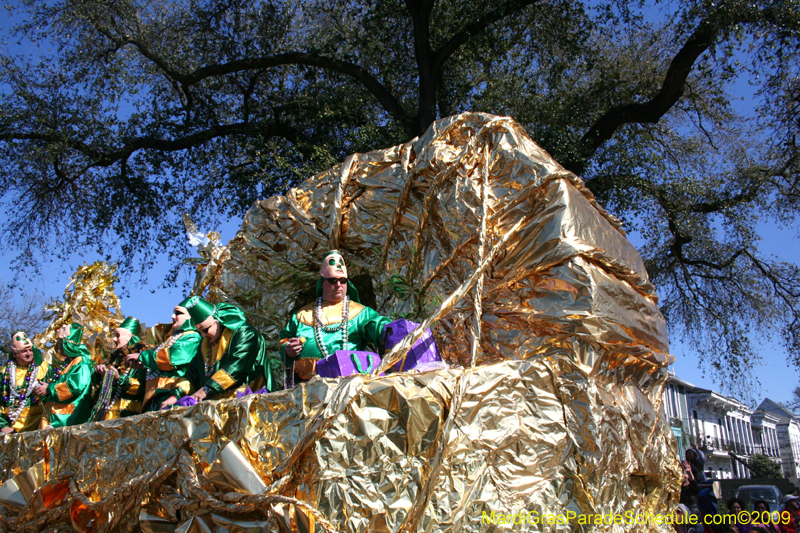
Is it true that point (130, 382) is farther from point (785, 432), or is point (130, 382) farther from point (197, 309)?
point (785, 432)

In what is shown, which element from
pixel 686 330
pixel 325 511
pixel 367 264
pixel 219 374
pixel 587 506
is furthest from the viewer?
pixel 686 330

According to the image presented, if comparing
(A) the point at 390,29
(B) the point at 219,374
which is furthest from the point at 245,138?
(B) the point at 219,374

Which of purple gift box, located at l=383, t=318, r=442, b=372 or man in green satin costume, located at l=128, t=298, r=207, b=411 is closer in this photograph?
purple gift box, located at l=383, t=318, r=442, b=372

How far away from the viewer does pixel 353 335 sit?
3990mm

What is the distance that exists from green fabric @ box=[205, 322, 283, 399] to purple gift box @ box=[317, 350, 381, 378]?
691 mm

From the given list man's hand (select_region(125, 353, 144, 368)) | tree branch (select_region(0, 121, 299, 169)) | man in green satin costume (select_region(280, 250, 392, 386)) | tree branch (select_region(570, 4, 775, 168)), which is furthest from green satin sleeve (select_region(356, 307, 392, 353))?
tree branch (select_region(0, 121, 299, 169))

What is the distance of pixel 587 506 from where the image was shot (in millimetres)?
2895

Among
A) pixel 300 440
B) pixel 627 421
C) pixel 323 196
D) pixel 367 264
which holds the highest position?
pixel 323 196

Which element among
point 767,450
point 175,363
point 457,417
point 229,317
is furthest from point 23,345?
point 767,450

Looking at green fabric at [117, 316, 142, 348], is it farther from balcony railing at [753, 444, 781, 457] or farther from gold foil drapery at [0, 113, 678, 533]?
balcony railing at [753, 444, 781, 457]

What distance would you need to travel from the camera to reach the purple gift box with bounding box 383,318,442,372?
136 inches

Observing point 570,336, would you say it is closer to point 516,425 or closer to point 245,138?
point 516,425

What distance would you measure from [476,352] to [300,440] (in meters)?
1.14

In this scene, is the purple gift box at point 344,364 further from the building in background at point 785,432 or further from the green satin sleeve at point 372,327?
the building in background at point 785,432
